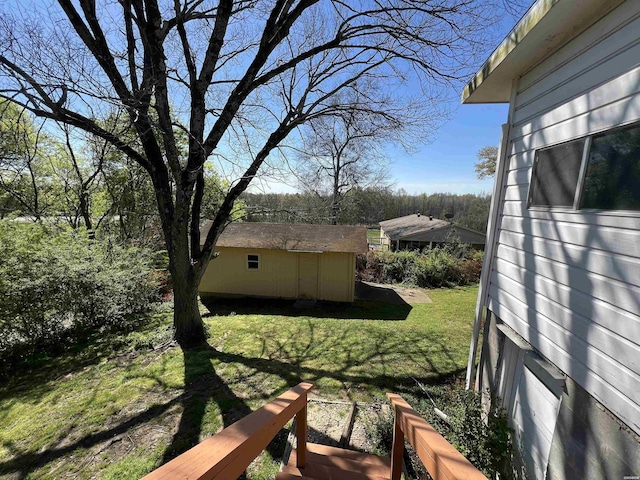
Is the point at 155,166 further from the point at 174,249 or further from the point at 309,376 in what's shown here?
the point at 309,376

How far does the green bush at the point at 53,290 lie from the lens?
596 centimetres

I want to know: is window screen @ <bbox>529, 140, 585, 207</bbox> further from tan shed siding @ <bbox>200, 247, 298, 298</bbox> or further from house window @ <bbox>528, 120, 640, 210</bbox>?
tan shed siding @ <bbox>200, 247, 298, 298</bbox>

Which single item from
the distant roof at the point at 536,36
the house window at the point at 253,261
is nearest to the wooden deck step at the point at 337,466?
the distant roof at the point at 536,36

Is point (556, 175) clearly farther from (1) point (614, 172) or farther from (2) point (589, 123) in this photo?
(1) point (614, 172)

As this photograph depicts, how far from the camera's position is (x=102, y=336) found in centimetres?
731

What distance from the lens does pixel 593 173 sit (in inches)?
85.5

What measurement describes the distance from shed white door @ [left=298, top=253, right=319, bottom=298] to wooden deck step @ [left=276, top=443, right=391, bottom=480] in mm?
9815

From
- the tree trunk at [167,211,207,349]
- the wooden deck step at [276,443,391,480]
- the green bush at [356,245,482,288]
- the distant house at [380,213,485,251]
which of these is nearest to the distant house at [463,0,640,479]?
the wooden deck step at [276,443,391,480]

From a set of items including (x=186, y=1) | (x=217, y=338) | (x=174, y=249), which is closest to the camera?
(x=186, y=1)

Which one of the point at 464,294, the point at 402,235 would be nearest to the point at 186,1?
the point at 464,294

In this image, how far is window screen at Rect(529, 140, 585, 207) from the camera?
238 cm

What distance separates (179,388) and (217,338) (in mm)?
2262

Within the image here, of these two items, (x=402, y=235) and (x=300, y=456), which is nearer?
(x=300, y=456)

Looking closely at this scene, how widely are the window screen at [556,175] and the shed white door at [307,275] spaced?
409 inches
